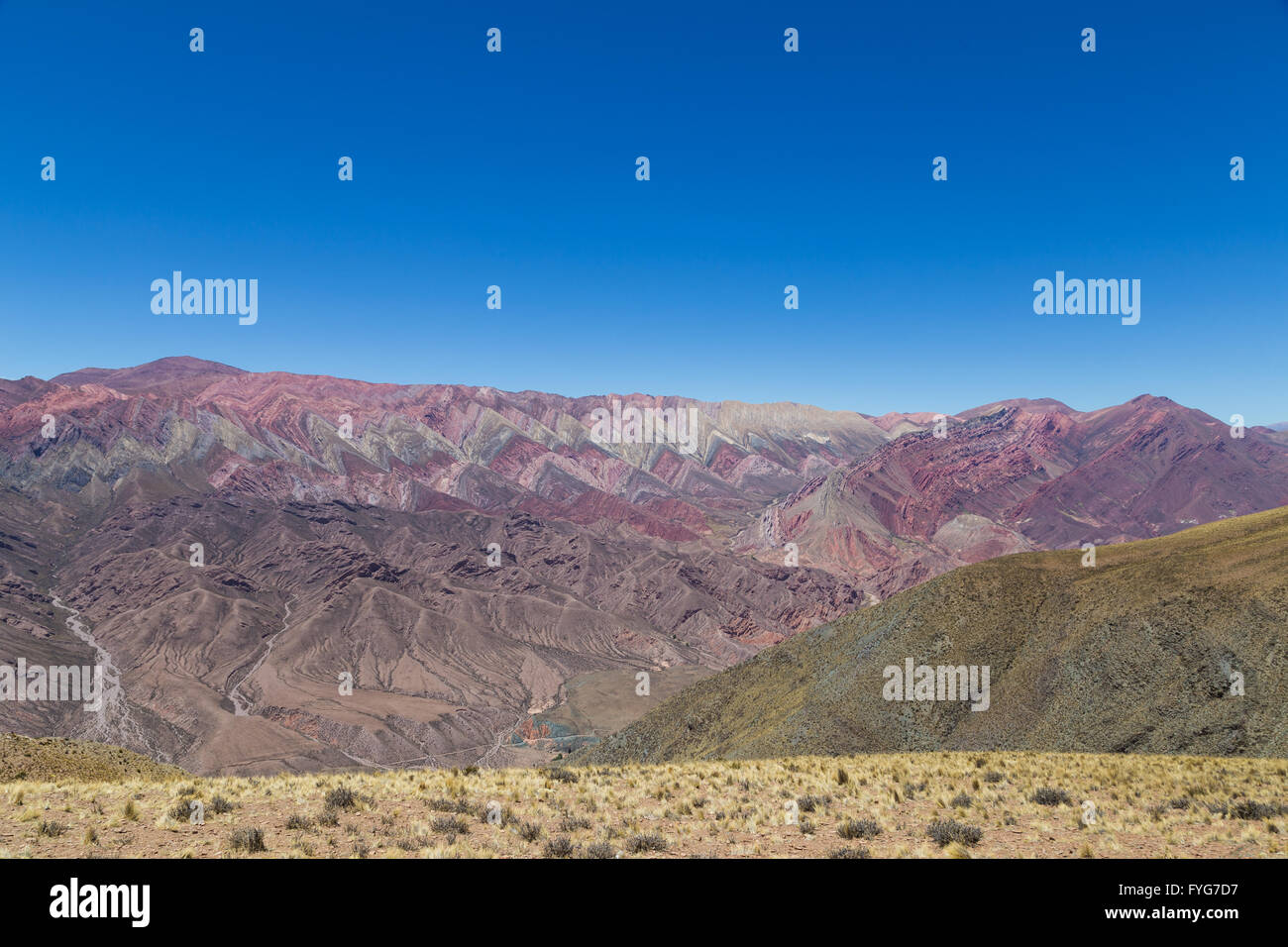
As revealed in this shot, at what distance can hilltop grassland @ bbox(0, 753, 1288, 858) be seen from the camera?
39.2 ft

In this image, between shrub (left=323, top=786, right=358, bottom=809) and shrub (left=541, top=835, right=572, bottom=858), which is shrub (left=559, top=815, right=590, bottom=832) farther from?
shrub (left=323, top=786, right=358, bottom=809)

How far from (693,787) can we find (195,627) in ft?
517

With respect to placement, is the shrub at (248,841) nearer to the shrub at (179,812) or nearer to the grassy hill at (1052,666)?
the shrub at (179,812)

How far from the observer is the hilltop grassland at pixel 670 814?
11945mm

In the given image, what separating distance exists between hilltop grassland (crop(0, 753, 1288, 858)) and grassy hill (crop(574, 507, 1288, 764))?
15469mm

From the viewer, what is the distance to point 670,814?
15.6 meters

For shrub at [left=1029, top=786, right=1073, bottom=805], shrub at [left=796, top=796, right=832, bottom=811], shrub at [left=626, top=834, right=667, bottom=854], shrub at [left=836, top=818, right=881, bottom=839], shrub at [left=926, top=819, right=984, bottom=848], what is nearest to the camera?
shrub at [left=626, top=834, right=667, bottom=854]

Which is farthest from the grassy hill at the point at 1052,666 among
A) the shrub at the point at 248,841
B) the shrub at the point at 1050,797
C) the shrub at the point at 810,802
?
the shrub at the point at 248,841

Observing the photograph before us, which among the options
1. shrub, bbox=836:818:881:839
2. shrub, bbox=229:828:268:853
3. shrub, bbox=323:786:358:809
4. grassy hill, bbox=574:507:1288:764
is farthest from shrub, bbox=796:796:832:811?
grassy hill, bbox=574:507:1288:764

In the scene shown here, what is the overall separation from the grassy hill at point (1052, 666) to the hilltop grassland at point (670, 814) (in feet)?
50.8

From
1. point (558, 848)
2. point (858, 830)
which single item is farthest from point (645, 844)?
point (858, 830)

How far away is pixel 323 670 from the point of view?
13200 cm
